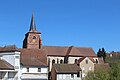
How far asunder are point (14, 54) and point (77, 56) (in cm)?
4004

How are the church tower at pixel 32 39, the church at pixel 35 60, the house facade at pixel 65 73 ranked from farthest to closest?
the church tower at pixel 32 39 → the house facade at pixel 65 73 → the church at pixel 35 60

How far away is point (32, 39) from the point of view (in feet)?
365

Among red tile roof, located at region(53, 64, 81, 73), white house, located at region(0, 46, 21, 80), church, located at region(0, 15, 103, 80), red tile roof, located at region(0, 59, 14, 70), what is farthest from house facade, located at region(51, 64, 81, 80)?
red tile roof, located at region(0, 59, 14, 70)

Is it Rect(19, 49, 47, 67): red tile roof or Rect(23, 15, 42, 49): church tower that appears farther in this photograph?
Rect(23, 15, 42, 49): church tower

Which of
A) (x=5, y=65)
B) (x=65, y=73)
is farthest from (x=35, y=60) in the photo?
(x=5, y=65)

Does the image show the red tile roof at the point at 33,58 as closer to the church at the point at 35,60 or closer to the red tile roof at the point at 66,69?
the church at the point at 35,60

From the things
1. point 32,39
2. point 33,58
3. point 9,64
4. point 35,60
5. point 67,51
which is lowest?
point 9,64

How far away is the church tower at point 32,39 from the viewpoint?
11019 centimetres

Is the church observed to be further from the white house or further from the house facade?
the house facade

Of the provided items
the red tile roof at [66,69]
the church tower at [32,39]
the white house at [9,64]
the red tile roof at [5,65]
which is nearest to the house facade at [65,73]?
the red tile roof at [66,69]

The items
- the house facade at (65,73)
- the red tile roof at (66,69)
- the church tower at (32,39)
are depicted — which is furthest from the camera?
the church tower at (32,39)

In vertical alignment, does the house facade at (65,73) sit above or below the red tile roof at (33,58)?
below

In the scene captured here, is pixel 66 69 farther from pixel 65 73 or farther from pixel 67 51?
pixel 67 51

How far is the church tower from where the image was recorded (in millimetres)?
110188
